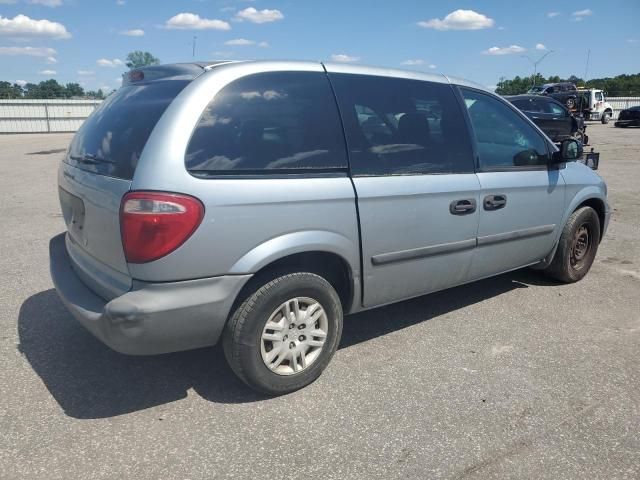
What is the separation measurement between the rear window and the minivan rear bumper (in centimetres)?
60

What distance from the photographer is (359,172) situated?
3119 mm

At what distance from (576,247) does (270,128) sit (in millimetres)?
3452

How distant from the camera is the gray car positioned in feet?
8.37

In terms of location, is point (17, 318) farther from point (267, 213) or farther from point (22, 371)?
point (267, 213)

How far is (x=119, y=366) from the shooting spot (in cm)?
328

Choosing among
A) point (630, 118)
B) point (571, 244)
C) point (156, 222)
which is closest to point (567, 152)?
point (571, 244)

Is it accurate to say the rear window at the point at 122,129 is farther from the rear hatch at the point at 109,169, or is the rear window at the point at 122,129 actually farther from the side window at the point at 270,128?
the side window at the point at 270,128

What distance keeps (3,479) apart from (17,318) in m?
1.96

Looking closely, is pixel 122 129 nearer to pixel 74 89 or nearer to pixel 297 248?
pixel 297 248

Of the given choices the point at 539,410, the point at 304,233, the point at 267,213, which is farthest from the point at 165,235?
the point at 539,410

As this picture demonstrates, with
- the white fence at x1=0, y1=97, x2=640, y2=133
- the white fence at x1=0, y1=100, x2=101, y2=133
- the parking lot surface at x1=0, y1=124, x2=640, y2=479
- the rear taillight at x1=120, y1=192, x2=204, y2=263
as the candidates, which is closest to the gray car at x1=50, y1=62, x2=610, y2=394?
the rear taillight at x1=120, y1=192, x2=204, y2=263

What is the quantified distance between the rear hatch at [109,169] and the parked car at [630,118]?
3307 centimetres

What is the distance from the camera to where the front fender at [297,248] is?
106 inches

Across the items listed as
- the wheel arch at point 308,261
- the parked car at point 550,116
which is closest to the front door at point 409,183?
the wheel arch at point 308,261
